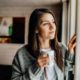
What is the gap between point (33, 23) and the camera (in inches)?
30.4

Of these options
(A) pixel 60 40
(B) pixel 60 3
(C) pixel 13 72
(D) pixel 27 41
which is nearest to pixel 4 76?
(C) pixel 13 72

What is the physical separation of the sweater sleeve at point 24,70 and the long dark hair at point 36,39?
55 mm

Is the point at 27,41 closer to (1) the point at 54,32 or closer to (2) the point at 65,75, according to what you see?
(1) the point at 54,32

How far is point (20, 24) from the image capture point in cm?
77

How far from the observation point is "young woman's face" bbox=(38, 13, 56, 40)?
2.53 feet

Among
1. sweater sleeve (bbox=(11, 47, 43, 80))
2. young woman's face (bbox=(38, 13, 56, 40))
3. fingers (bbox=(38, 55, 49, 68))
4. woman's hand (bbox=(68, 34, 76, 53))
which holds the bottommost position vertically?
sweater sleeve (bbox=(11, 47, 43, 80))

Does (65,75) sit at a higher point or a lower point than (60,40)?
lower

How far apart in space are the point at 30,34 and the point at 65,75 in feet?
0.80

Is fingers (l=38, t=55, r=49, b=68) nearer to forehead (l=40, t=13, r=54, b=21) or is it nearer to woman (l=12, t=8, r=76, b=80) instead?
woman (l=12, t=8, r=76, b=80)

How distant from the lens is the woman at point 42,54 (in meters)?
0.76

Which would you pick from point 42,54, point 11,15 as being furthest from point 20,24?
Answer: point 42,54

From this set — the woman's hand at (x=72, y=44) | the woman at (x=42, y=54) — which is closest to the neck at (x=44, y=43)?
the woman at (x=42, y=54)

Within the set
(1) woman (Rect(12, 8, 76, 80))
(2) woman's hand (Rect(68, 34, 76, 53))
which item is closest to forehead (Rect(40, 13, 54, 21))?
(1) woman (Rect(12, 8, 76, 80))

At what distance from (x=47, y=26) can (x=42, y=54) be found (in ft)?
0.42
